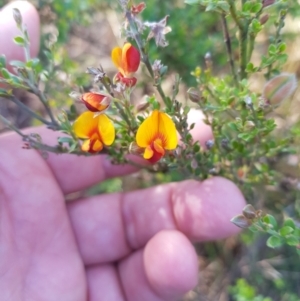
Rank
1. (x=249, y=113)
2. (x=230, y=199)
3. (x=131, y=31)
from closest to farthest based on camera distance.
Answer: (x=131, y=31) < (x=249, y=113) < (x=230, y=199)

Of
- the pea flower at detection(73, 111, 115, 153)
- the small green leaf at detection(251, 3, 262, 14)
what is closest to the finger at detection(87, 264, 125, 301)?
the pea flower at detection(73, 111, 115, 153)

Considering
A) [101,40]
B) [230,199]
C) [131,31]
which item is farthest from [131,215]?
[101,40]

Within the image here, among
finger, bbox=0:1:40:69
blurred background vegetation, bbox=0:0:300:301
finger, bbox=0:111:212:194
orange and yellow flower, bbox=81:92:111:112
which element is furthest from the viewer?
Result: blurred background vegetation, bbox=0:0:300:301

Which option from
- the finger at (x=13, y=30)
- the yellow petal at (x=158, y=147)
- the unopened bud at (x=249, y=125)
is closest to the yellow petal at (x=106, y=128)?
the yellow petal at (x=158, y=147)

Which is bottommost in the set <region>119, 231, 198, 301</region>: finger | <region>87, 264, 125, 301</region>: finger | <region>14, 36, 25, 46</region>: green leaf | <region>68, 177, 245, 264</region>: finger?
<region>87, 264, 125, 301</region>: finger

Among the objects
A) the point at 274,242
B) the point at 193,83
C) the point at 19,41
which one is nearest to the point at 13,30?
the point at 19,41

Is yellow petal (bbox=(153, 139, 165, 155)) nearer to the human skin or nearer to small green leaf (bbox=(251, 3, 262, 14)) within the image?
small green leaf (bbox=(251, 3, 262, 14))

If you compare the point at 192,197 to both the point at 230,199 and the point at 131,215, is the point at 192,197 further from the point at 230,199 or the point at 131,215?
the point at 131,215
